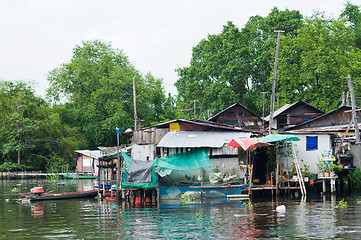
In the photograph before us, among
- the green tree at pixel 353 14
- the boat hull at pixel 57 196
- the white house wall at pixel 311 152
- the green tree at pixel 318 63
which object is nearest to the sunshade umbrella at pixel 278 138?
the white house wall at pixel 311 152

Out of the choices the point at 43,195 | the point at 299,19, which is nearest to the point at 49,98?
the point at 299,19

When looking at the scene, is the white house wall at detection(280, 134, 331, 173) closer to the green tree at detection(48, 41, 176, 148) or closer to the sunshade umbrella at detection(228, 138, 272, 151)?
the sunshade umbrella at detection(228, 138, 272, 151)

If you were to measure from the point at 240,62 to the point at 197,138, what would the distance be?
25.1m

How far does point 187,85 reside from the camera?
191ft

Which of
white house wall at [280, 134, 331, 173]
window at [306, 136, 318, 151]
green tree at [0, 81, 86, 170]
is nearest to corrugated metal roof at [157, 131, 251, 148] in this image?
white house wall at [280, 134, 331, 173]

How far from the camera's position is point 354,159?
3503cm

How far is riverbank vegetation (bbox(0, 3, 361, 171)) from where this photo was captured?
4897cm

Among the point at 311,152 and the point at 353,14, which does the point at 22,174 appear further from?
the point at 353,14

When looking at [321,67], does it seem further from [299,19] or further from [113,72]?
[113,72]

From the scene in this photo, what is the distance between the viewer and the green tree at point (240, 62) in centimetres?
5375

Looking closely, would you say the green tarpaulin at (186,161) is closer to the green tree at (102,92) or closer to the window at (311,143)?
the window at (311,143)

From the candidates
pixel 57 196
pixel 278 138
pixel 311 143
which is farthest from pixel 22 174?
pixel 278 138

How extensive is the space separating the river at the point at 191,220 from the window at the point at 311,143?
3274mm

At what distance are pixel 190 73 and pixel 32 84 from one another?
27950 millimetres
